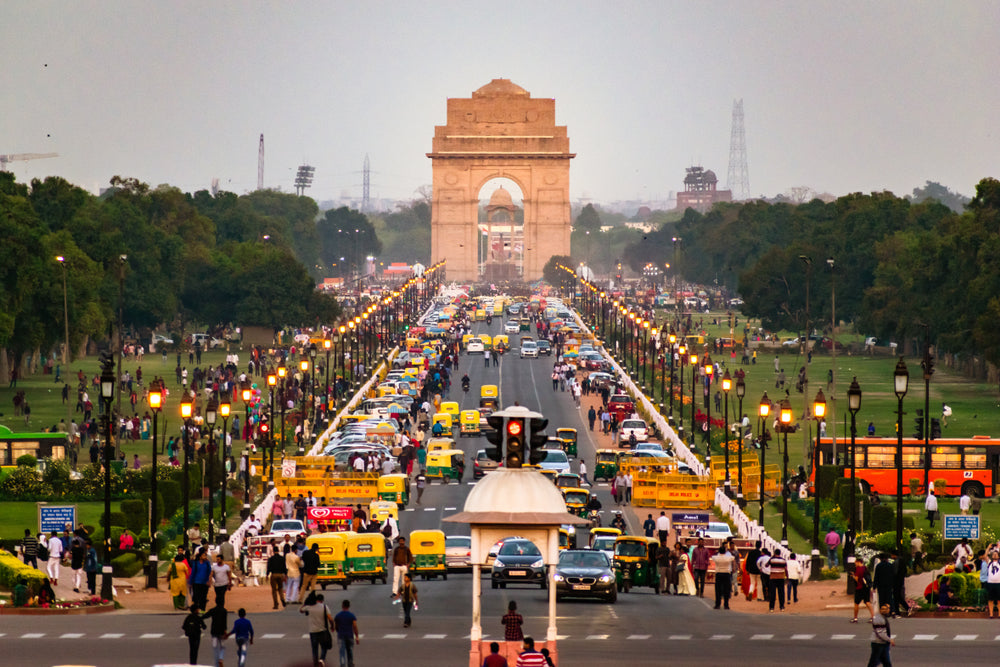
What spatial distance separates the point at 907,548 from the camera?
38719mm

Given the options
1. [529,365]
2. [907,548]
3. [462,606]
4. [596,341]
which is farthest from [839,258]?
[462,606]

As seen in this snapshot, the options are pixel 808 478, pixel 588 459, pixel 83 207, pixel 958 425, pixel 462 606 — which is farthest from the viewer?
pixel 83 207

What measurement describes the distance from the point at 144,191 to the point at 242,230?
2371cm

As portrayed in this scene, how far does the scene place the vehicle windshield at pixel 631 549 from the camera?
38.2m

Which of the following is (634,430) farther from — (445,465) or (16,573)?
Answer: (16,573)

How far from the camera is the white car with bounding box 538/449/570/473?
54344 mm

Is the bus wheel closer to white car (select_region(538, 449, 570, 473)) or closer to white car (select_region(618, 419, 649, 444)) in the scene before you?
white car (select_region(538, 449, 570, 473))

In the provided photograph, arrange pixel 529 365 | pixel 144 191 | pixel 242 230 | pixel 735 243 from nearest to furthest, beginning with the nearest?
1. pixel 529 365
2. pixel 144 191
3. pixel 242 230
4. pixel 735 243

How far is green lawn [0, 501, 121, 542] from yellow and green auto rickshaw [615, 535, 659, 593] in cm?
1360

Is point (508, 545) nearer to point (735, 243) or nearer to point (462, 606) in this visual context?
point (462, 606)

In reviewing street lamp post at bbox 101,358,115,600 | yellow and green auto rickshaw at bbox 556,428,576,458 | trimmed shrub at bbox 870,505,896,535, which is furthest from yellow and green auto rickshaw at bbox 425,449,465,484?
street lamp post at bbox 101,358,115,600

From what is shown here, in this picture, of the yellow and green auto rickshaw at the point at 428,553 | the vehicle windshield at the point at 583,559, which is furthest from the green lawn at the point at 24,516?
the vehicle windshield at the point at 583,559

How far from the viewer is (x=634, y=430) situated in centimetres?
6575

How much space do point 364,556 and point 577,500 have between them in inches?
419
